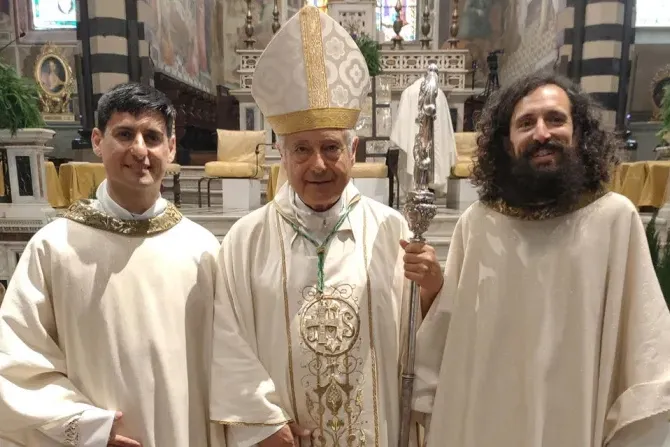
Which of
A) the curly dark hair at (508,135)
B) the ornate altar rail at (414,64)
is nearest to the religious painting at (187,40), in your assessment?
the ornate altar rail at (414,64)

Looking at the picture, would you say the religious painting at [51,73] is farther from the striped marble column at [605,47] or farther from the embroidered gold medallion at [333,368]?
the embroidered gold medallion at [333,368]

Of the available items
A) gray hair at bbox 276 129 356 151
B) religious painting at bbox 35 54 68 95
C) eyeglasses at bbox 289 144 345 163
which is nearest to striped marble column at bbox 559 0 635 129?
gray hair at bbox 276 129 356 151

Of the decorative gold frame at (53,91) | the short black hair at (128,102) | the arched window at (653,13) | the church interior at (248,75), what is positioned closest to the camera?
the short black hair at (128,102)

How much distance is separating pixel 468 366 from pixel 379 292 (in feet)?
1.35

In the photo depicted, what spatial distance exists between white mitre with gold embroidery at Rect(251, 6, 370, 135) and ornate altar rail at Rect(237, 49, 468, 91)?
934 cm

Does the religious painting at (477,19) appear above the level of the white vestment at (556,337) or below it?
above

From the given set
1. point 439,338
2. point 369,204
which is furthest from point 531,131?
point 439,338

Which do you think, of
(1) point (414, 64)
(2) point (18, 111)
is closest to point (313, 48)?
(2) point (18, 111)

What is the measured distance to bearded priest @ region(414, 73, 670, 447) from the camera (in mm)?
1687

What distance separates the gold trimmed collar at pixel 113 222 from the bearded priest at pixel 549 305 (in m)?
1.07

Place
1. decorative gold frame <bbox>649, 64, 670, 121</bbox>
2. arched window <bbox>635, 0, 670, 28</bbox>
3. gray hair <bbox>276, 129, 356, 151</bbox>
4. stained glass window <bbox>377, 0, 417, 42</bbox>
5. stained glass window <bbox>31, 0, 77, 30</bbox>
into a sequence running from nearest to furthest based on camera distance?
1. gray hair <bbox>276, 129, 356, 151</bbox>
2. decorative gold frame <bbox>649, 64, 670, 121</bbox>
3. arched window <bbox>635, 0, 670, 28</bbox>
4. stained glass window <bbox>31, 0, 77, 30</bbox>
5. stained glass window <bbox>377, 0, 417, 42</bbox>

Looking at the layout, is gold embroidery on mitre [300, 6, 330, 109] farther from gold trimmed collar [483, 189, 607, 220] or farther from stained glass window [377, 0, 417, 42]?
stained glass window [377, 0, 417, 42]

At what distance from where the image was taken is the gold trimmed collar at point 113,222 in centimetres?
188

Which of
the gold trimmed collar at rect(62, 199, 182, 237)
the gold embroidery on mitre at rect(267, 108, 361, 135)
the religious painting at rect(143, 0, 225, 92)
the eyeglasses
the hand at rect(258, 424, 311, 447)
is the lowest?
the hand at rect(258, 424, 311, 447)
